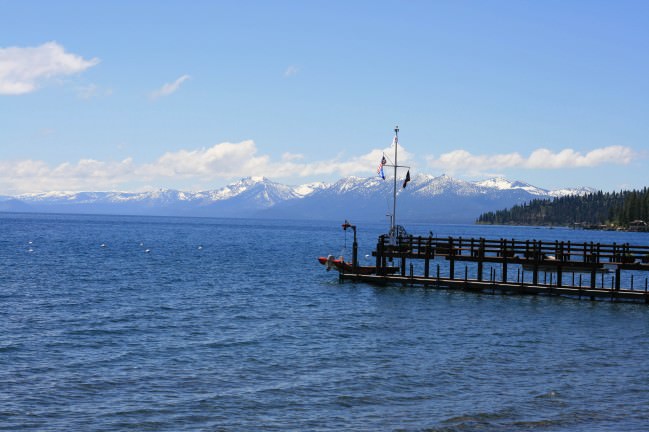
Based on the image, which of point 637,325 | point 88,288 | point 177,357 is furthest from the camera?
point 88,288

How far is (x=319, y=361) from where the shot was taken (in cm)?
3050

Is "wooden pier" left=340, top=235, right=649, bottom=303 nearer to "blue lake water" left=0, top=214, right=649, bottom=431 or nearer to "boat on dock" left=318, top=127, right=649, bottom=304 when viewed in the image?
"boat on dock" left=318, top=127, right=649, bottom=304

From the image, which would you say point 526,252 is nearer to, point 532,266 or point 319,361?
point 532,266

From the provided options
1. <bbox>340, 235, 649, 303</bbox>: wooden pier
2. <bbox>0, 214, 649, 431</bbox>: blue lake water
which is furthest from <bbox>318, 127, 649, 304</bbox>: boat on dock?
<bbox>0, 214, 649, 431</bbox>: blue lake water

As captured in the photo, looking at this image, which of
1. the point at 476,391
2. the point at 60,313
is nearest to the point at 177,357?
the point at 476,391

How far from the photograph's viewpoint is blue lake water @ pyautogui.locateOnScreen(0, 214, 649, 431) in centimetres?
2278

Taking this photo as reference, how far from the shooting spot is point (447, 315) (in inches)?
1741

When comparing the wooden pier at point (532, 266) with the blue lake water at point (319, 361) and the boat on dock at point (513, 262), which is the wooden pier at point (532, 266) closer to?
the boat on dock at point (513, 262)

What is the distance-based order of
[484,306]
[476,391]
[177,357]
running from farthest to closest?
[484,306]
[177,357]
[476,391]

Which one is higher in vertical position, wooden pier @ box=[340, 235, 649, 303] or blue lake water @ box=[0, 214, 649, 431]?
wooden pier @ box=[340, 235, 649, 303]

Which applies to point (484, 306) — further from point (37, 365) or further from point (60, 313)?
point (37, 365)

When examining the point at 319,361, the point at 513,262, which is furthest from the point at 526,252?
the point at 319,361

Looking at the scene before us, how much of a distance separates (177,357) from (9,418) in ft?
30.6

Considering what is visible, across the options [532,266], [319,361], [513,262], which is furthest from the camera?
[532,266]
